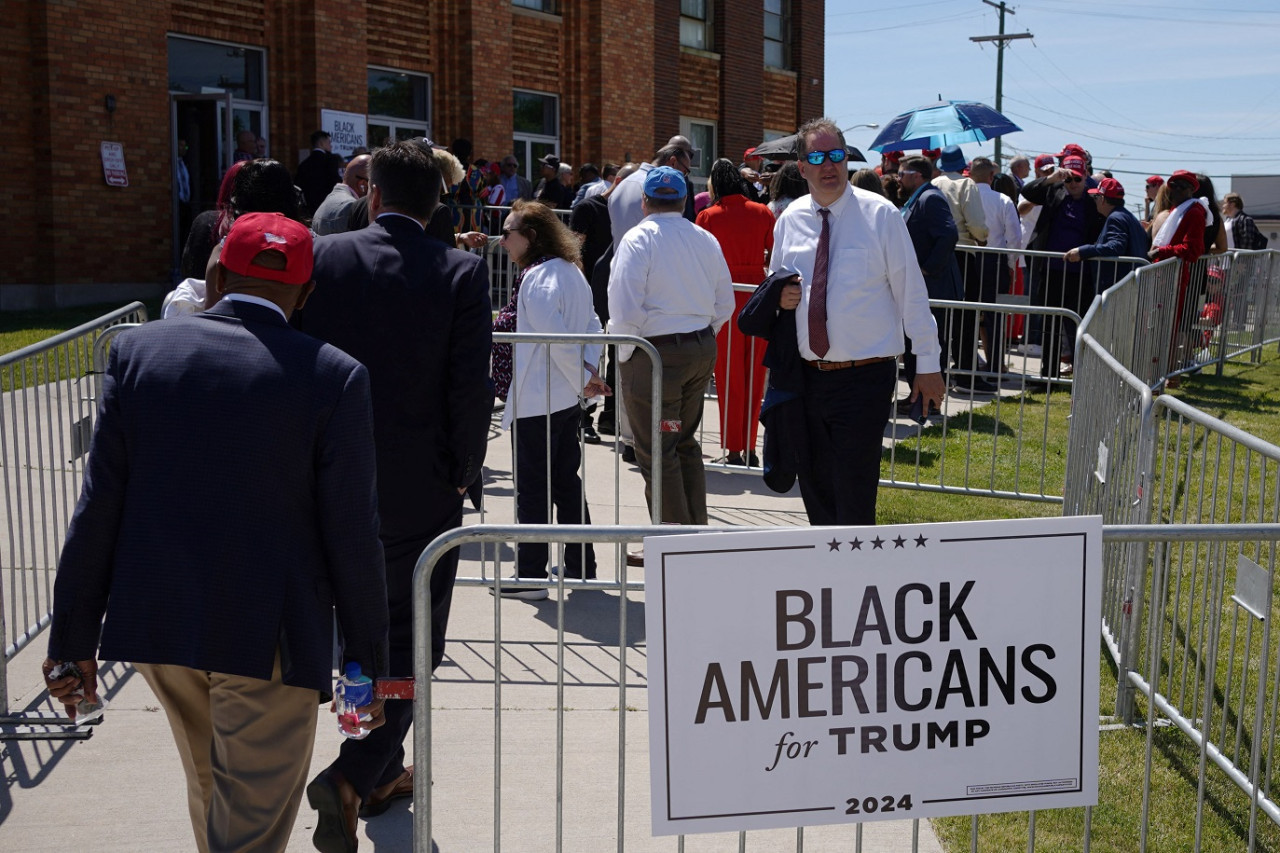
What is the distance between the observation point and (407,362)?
13.7 feet

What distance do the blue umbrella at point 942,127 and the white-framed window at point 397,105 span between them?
8103mm

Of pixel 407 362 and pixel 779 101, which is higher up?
pixel 779 101

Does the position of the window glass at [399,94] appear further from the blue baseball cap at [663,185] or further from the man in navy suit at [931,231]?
the blue baseball cap at [663,185]

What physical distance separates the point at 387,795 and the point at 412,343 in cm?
147

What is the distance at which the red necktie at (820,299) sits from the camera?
18.9 feet

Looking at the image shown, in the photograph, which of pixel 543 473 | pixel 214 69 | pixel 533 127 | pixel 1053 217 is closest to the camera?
pixel 543 473

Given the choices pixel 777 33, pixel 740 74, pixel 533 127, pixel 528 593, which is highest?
pixel 777 33

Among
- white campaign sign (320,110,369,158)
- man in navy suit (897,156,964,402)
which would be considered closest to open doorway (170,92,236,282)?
A: white campaign sign (320,110,369,158)

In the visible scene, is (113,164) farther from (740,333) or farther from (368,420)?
(368,420)

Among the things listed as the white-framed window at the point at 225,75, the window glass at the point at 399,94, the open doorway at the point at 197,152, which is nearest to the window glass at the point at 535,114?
the window glass at the point at 399,94

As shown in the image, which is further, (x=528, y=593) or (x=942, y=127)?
(x=942, y=127)

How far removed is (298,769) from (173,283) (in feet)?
50.0

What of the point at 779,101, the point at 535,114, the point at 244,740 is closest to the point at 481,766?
the point at 244,740

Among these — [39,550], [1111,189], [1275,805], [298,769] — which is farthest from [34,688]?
[1111,189]
